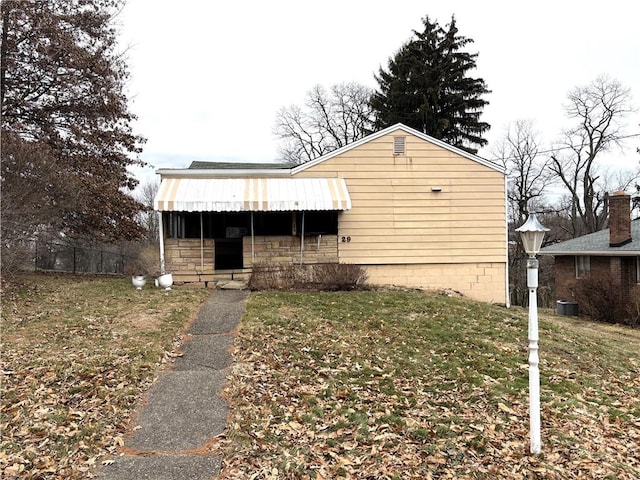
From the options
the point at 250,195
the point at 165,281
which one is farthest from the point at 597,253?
the point at 165,281

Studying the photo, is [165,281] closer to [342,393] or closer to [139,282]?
[139,282]

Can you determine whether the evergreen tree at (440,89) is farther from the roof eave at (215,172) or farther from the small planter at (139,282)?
the small planter at (139,282)

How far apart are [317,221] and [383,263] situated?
8.07 ft

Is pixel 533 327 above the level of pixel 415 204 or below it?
below

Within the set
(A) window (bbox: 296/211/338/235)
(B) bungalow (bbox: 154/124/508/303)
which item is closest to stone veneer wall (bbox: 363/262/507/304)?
(B) bungalow (bbox: 154/124/508/303)

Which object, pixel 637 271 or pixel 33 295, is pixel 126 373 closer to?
pixel 33 295

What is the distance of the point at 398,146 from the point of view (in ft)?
46.4

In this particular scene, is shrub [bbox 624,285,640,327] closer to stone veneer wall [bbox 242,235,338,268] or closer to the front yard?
the front yard

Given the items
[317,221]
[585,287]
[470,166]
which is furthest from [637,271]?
[317,221]

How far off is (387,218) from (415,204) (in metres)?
1.00

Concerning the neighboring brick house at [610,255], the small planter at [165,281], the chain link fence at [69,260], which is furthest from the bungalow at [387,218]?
the neighboring brick house at [610,255]

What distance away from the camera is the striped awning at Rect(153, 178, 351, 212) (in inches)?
499

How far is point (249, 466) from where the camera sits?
4254mm

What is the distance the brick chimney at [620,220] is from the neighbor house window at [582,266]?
70.1 inches
